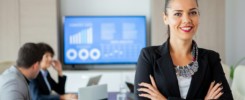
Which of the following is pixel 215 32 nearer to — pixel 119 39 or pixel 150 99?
pixel 119 39

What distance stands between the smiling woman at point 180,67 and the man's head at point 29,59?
1.01 m

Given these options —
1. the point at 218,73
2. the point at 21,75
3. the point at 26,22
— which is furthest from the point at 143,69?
the point at 26,22

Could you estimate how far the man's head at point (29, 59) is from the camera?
226 centimetres

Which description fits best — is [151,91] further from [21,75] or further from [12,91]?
[21,75]

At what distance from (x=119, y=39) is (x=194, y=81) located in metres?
3.63

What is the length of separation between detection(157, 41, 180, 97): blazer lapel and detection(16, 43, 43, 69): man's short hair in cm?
111

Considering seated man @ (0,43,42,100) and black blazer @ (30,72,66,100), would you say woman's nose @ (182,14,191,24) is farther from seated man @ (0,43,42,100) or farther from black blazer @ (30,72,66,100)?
black blazer @ (30,72,66,100)

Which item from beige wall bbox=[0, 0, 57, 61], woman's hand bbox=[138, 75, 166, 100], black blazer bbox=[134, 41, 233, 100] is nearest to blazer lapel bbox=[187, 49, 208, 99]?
black blazer bbox=[134, 41, 233, 100]

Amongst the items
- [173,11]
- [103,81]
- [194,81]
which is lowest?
[103,81]

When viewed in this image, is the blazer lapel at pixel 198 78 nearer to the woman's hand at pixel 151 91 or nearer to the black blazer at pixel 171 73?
the black blazer at pixel 171 73

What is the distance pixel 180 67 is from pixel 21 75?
1.19m

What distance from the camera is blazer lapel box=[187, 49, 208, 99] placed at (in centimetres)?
148

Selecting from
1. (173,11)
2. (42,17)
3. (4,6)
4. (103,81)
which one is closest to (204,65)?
(173,11)

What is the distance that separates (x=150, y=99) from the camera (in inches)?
62.2
